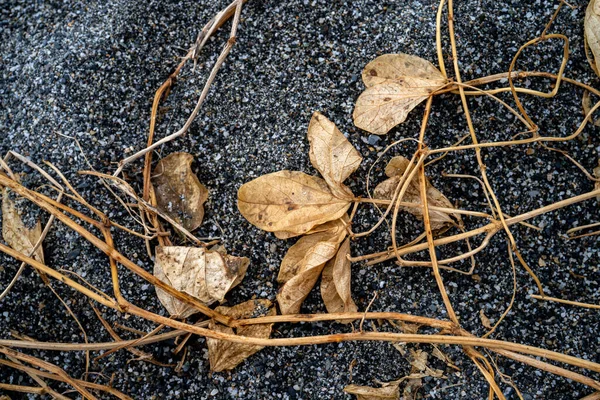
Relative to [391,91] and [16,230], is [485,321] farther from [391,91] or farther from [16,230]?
[16,230]

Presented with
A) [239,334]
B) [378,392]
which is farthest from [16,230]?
[378,392]

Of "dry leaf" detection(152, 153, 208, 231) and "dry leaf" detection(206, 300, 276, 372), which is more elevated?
"dry leaf" detection(152, 153, 208, 231)

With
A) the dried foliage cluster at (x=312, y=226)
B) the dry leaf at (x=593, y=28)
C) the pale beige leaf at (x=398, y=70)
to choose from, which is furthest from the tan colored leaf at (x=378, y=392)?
the dry leaf at (x=593, y=28)

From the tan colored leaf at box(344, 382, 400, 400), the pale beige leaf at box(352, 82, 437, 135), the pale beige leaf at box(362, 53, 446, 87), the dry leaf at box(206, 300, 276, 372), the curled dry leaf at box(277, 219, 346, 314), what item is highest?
the pale beige leaf at box(362, 53, 446, 87)

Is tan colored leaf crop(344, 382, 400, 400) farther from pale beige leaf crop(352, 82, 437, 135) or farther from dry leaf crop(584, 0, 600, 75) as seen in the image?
dry leaf crop(584, 0, 600, 75)

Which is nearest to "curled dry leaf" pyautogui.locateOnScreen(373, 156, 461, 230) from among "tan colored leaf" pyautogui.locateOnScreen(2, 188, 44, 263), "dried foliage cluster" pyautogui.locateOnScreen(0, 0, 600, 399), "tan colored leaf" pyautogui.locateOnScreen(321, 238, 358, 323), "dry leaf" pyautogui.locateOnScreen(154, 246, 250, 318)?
"dried foliage cluster" pyautogui.locateOnScreen(0, 0, 600, 399)
